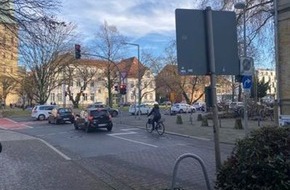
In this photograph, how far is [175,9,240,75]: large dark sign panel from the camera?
21.8 feet

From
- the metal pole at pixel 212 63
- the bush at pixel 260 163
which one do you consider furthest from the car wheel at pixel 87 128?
the bush at pixel 260 163

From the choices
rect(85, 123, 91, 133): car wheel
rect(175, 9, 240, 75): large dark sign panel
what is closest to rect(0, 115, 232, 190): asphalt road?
rect(175, 9, 240, 75): large dark sign panel

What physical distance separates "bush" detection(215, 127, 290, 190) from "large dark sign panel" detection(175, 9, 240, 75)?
52.5 inches

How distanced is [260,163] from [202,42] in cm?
220

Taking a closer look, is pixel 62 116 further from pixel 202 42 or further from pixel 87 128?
pixel 202 42

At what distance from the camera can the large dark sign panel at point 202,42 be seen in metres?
6.66

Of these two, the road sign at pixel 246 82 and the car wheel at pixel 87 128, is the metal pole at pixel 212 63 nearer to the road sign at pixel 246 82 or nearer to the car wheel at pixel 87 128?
the road sign at pixel 246 82

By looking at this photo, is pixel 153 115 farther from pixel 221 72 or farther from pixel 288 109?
pixel 221 72

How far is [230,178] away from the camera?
578 cm

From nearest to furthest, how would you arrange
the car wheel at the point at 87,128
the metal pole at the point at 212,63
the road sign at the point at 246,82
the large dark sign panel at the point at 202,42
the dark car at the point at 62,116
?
1. the large dark sign panel at the point at 202,42
2. the metal pole at the point at 212,63
3. the road sign at the point at 246,82
4. the car wheel at the point at 87,128
5. the dark car at the point at 62,116

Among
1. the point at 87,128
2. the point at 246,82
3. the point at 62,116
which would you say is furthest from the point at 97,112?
the point at 246,82

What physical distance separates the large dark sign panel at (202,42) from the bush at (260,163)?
1.33m

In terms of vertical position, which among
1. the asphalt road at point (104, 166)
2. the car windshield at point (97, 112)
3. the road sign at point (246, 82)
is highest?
the road sign at point (246, 82)

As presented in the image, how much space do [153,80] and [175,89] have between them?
678cm
